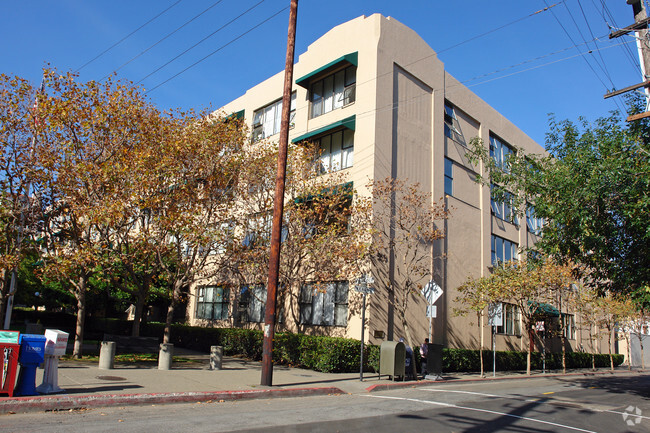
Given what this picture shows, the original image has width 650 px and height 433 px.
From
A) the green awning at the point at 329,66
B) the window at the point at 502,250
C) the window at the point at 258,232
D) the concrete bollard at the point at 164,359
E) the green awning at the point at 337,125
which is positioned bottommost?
the concrete bollard at the point at 164,359

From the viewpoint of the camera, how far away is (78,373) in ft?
42.7

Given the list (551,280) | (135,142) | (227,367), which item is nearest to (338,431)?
(227,367)

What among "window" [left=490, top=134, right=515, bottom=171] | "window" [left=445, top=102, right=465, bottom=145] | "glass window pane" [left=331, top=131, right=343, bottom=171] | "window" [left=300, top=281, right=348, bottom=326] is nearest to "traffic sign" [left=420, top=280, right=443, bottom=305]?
"window" [left=300, top=281, right=348, bottom=326]

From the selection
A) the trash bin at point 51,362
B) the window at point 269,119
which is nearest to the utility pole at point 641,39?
the trash bin at point 51,362

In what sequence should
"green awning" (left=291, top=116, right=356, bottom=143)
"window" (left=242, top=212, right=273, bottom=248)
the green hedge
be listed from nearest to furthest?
the green hedge < "window" (left=242, top=212, right=273, bottom=248) < "green awning" (left=291, top=116, right=356, bottom=143)

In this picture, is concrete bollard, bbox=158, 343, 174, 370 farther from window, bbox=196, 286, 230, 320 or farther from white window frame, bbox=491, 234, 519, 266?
white window frame, bbox=491, 234, 519, 266

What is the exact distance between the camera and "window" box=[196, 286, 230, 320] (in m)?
27.4

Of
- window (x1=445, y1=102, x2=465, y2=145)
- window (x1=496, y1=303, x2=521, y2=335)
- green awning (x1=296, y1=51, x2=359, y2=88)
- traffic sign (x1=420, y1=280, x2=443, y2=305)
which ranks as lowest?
window (x1=496, y1=303, x2=521, y2=335)

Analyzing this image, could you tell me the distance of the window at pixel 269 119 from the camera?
26.7m

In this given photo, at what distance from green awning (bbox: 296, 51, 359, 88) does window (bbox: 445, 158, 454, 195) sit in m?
7.25

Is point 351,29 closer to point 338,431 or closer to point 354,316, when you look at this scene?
point 354,316

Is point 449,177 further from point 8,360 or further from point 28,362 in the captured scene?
point 8,360

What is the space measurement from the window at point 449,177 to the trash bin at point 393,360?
1123 centimetres

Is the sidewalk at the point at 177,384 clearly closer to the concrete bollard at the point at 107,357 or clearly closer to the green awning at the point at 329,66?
the concrete bollard at the point at 107,357
